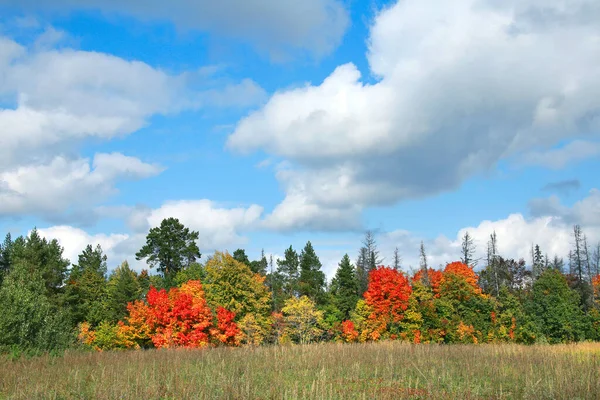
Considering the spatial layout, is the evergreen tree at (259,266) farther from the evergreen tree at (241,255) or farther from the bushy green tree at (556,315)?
the bushy green tree at (556,315)

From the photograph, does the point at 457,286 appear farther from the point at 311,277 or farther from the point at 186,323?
the point at 186,323

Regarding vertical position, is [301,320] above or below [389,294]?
below

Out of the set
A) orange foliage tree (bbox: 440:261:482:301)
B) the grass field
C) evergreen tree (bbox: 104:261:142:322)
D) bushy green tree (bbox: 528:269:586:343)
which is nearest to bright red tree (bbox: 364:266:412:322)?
orange foliage tree (bbox: 440:261:482:301)

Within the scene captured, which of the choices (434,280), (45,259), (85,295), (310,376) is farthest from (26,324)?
(434,280)

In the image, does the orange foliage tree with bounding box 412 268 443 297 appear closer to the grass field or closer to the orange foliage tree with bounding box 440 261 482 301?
the orange foliage tree with bounding box 440 261 482 301

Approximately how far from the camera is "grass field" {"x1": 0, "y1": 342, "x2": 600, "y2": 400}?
12.6 m

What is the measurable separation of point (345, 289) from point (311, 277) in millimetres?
8933

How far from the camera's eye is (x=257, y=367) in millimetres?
18844

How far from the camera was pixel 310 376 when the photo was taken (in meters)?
17.0

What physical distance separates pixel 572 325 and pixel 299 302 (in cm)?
2874

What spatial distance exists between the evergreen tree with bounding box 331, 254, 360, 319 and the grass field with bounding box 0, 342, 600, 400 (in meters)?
36.3

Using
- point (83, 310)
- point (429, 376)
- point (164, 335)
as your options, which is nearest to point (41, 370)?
point (429, 376)

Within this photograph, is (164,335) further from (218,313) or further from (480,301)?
(480,301)

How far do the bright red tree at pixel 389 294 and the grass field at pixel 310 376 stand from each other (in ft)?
72.6
